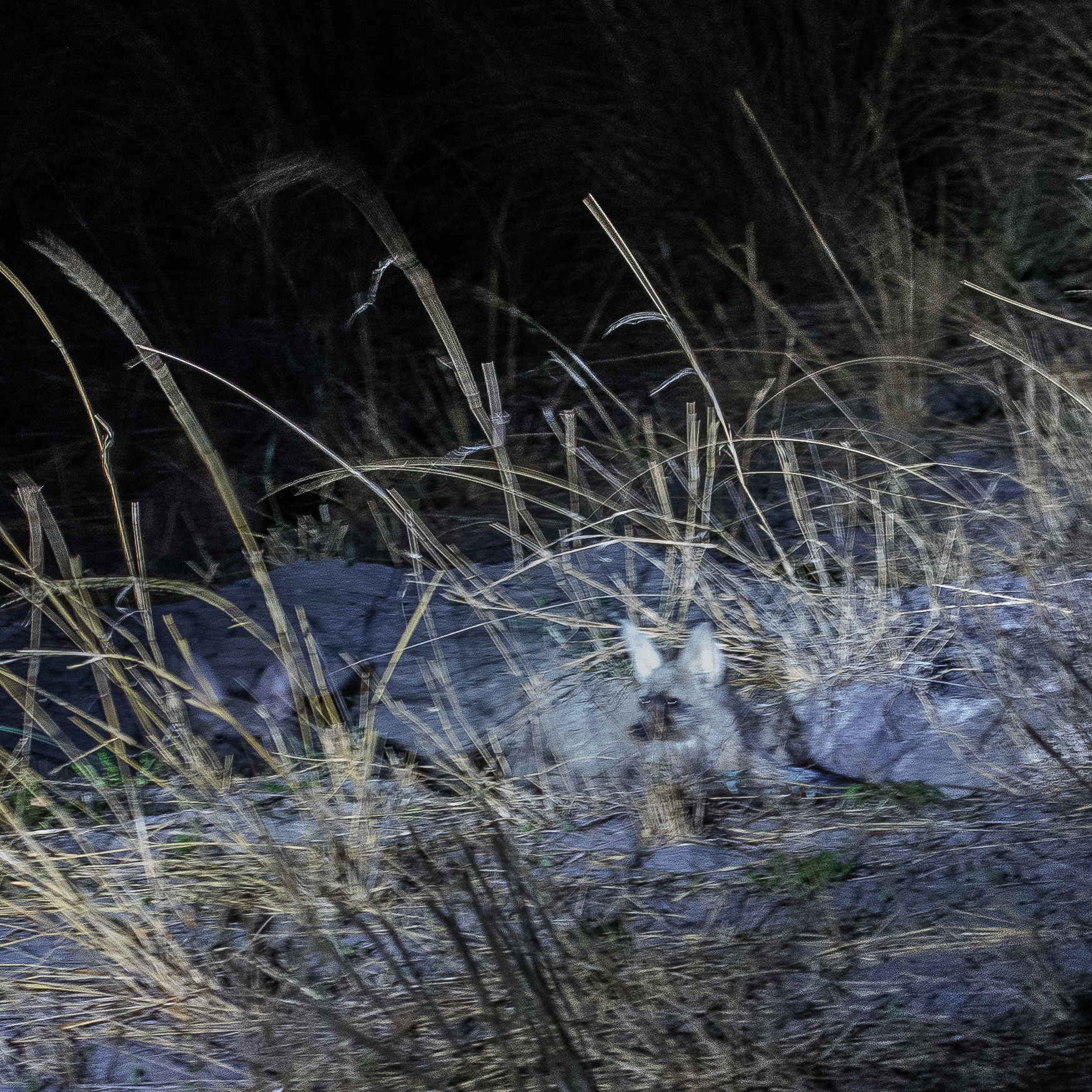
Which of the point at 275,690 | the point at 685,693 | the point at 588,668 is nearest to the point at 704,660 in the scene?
the point at 685,693

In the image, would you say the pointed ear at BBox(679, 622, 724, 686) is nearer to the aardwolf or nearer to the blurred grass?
the aardwolf

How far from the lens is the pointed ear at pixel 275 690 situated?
2572 mm

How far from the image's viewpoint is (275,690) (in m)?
2.60

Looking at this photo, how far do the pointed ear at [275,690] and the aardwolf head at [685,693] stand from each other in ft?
2.53

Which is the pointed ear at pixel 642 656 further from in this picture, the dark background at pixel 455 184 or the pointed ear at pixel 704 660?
the dark background at pixel 455 184

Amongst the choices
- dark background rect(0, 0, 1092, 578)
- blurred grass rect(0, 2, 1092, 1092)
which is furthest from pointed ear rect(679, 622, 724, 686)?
dark background rect(0, 0, 1092, 578)

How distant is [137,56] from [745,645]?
15.6 feet

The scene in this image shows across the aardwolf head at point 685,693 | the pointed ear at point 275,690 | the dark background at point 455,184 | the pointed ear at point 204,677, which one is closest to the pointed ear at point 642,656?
the aardwolf head at point 685,693

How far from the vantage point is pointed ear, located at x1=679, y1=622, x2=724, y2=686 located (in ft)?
7.36

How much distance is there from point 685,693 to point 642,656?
0.12m

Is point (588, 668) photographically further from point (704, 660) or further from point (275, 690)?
point (275, 690)

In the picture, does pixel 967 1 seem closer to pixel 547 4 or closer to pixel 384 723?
pixel 547 4

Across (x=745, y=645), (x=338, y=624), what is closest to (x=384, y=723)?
(x=338, y=624)

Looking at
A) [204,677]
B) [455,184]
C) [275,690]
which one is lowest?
[275,690]
